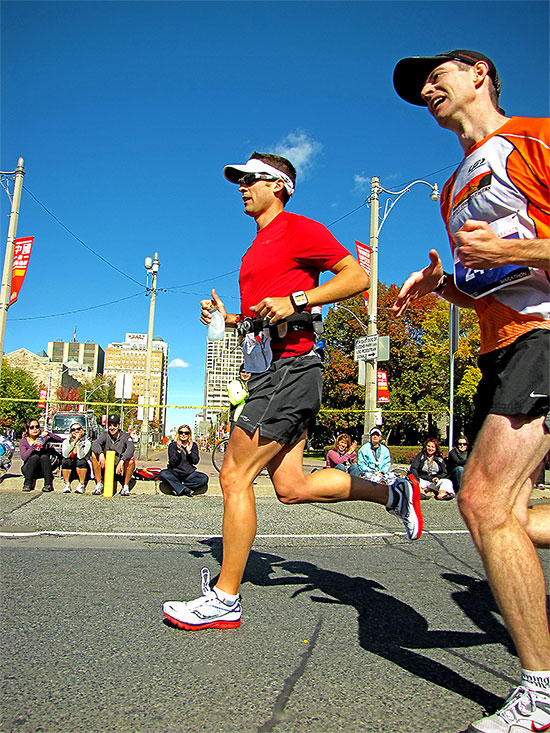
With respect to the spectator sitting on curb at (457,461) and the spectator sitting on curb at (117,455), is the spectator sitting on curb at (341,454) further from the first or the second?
the spectator sitting on curb at (117,455)

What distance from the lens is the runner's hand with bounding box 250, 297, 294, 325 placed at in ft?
8.93

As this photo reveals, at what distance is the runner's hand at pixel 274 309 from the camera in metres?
2.72

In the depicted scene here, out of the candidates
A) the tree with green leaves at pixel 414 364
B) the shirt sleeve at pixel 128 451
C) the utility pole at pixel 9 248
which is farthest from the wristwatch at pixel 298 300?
the tree with green leaves at pixel 414 364

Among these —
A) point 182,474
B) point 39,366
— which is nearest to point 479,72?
point 182,474

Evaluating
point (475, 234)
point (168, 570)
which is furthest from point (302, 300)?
point (168, 570)

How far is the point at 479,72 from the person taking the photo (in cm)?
228

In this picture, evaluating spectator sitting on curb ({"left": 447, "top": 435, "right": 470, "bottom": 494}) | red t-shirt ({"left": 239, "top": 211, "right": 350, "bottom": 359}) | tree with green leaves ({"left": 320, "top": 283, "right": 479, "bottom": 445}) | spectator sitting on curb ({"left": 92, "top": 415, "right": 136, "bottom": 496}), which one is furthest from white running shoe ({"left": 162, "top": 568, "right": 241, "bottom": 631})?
tree with green leaves ({"left": 320, "top": 283, "right": 479, "bottom": 445})

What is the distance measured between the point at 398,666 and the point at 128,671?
3.31 feet

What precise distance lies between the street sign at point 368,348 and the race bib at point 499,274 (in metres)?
13.3

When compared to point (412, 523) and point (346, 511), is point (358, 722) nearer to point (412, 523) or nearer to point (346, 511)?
point (412, 523)

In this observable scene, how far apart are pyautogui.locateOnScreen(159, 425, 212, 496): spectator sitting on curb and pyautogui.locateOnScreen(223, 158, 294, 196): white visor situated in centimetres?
689

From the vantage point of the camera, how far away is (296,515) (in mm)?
7238

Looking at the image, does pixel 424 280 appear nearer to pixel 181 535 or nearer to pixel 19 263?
pixel 181 535

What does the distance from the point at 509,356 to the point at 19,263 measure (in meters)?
19.2
